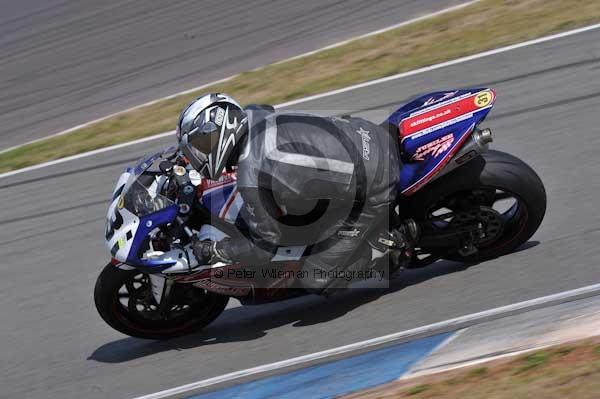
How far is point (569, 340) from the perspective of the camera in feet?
15.1

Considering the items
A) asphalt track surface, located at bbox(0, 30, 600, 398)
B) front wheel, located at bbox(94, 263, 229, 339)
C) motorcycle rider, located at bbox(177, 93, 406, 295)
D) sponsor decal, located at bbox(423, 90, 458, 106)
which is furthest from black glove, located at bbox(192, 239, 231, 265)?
sponsor decal, located at bbox(423, 90, 458, 106)

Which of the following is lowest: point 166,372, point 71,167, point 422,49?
point 166,372

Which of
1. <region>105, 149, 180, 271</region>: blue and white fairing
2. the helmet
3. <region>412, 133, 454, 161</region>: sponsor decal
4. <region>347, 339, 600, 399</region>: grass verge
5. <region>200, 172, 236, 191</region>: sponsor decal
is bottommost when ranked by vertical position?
<region>347, 339, 600, 399</region>: grass verge

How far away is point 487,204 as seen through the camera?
6.00 metres

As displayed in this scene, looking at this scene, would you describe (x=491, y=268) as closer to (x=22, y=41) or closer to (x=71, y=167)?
(x=71, y=167)

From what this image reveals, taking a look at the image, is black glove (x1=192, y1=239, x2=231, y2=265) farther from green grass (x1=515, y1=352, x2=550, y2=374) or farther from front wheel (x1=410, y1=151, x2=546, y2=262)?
green grass (x1=515, y1=352, x2=550, y2=374)

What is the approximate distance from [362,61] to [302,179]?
217 inches

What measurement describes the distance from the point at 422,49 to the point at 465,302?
549 cm

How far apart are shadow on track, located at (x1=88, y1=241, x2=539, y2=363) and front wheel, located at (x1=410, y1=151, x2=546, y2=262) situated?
0.60ft


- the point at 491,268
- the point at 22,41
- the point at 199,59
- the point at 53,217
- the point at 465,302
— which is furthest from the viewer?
the point at 22,41

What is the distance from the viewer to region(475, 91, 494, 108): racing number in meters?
5.86

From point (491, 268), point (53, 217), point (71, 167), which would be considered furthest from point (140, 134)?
point (491, 268)

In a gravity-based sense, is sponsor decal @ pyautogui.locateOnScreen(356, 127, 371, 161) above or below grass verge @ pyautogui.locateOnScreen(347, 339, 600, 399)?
above

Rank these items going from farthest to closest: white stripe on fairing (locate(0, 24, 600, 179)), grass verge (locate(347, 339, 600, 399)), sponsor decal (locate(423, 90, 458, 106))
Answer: white stripe on fairing (locate(0, 24, 600, 179)) < sponsor decal (locate(423, 90, 458, 106)) < grass verge (locate(347, 339, 600, 399))
